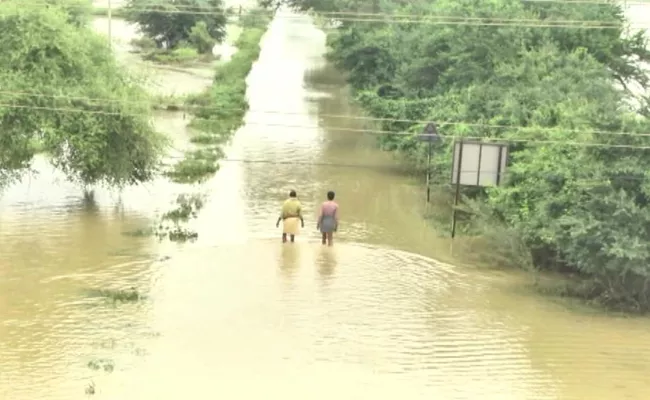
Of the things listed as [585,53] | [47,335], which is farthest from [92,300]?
[585,53]

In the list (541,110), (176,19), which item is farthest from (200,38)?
(541,110)

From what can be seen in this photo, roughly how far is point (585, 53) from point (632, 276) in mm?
10624

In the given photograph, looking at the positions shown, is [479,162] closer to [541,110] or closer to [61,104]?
[541,110]

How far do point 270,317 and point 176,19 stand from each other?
42879mm

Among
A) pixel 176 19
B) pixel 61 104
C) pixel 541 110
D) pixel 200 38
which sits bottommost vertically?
pixel 61 104

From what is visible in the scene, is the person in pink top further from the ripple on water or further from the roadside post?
the roadside post

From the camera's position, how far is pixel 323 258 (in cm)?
1617

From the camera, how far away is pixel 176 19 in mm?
53750

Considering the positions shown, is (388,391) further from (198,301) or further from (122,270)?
(122,270)

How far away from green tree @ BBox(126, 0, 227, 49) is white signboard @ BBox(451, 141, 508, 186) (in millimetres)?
36219

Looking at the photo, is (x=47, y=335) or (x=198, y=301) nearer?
(x=47, y=335)

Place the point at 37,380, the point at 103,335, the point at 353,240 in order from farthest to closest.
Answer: the point at 353,240
the point at 103,335
the point at 37,380

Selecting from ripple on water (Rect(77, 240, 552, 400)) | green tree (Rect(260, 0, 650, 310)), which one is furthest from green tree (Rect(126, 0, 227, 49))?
ripple on water (Rect(77, 240, 552, 400))

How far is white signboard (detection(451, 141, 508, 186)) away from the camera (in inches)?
699
